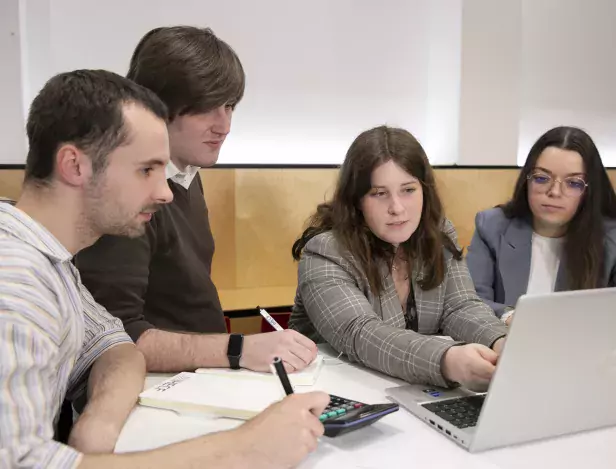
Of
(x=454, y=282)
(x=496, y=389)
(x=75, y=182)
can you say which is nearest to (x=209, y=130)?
(x=75, y=182)

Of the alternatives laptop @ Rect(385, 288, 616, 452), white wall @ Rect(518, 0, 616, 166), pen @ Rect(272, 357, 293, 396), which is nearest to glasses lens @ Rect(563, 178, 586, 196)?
laptop @ Rect(385, 288, 616, 452)

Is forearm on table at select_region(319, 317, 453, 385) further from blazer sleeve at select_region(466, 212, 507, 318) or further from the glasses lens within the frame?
the glasses lens

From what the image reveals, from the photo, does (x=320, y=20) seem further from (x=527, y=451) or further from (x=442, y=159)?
(x=527, y=451)

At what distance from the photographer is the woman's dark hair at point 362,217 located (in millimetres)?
1479

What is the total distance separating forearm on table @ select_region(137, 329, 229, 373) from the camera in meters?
1.17

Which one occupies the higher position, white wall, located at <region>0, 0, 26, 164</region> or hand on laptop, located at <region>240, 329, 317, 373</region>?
white wall, located at <region>0, 0, 26, 164</region>

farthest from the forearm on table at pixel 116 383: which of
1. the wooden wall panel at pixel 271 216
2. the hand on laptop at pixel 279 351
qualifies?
the wooden wall panel at pixel 271 216

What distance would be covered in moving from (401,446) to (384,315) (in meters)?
0.59

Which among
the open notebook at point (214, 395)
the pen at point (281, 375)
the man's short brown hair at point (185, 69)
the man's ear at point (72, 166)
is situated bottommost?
the open notebook at point (214, 395)

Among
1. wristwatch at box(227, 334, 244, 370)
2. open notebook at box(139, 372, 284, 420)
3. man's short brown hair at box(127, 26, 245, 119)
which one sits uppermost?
man's short brown hair at box(127, 26, 245, 119)

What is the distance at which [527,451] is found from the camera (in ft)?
2.73

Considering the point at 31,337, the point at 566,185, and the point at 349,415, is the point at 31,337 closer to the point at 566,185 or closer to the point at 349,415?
the point at 349,415

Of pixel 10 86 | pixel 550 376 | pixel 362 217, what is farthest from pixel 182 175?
pixel 10 86

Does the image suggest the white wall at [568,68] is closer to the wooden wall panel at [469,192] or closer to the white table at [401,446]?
the wooden wall panel at [469,192]
